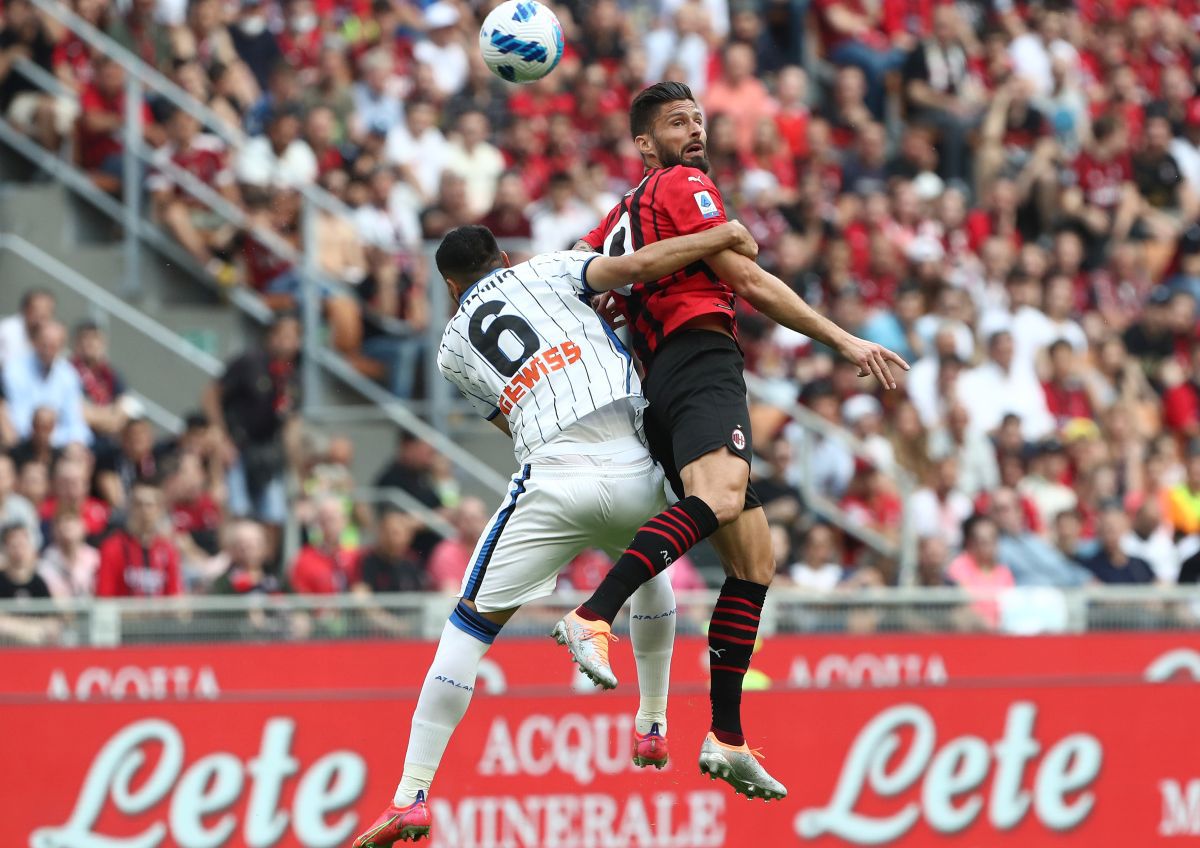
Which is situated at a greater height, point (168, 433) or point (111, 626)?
point (168, 433)

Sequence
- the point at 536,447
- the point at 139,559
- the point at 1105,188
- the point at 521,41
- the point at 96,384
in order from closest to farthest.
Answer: the point at 536,447 < the point at 521,41 < the point at 139,559 < the point at 96,384 < the point at 1105,188

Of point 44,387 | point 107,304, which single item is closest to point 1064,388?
point 107,304

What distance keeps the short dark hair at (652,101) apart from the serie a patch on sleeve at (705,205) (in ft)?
1.37

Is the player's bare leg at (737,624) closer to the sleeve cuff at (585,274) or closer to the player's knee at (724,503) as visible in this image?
the player's knee at (724,503)

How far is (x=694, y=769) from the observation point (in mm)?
11039

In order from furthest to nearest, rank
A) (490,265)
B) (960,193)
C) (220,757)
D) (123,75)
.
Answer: (960,193), (123,75), (220,757), (490,265)

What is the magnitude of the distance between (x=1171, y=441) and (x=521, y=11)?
9593 mm

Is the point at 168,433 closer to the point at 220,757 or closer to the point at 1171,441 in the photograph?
the point at 220,757

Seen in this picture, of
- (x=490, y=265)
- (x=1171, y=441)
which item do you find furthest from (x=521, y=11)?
(x=1171, y=441)

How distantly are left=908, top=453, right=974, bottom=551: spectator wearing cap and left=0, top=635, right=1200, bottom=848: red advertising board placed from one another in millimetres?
3003

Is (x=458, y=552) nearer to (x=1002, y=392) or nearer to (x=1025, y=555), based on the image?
(x=1025, y=555)

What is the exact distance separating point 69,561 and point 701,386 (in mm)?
5983

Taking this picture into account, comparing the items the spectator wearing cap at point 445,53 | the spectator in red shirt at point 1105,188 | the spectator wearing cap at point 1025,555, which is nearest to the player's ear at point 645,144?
the spectator wearing cap at point 1025,555

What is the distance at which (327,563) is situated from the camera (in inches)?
509
